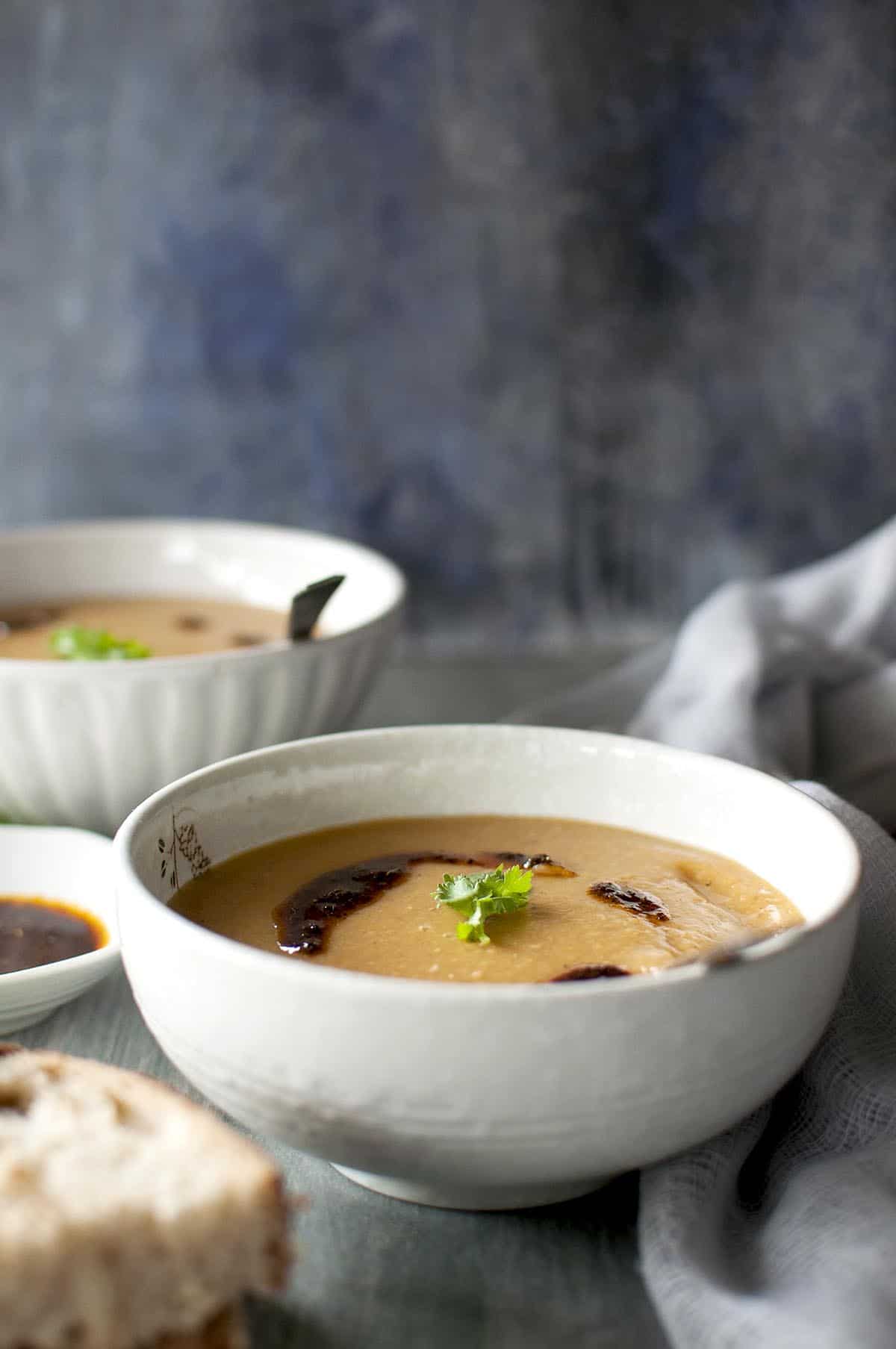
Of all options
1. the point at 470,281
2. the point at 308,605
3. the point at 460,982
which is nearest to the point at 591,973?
the point at 460,982

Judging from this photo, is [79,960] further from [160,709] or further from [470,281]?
[470,281]

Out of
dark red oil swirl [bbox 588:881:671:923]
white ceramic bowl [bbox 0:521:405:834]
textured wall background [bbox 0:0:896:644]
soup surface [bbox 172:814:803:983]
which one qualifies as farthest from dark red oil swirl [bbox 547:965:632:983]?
textured wall background [bbox 0:0:896:644]

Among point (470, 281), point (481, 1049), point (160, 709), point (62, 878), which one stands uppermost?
point (470, 281)

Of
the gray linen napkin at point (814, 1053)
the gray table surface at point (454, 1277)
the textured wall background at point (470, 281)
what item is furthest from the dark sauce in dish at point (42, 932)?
the textured wall background at point (470, 281)

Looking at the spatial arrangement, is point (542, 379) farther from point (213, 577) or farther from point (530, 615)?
point (213, 577)

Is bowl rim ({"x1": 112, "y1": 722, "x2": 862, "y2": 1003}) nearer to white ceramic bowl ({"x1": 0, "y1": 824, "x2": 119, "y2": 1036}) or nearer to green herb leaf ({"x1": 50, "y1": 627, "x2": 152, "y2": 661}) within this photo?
white ceramic bowl ({"x1": 0, "y1": 824, "x2": 119, "y2": 1036})

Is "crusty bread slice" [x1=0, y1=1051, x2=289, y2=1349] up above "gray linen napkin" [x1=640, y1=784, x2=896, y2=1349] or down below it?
above
